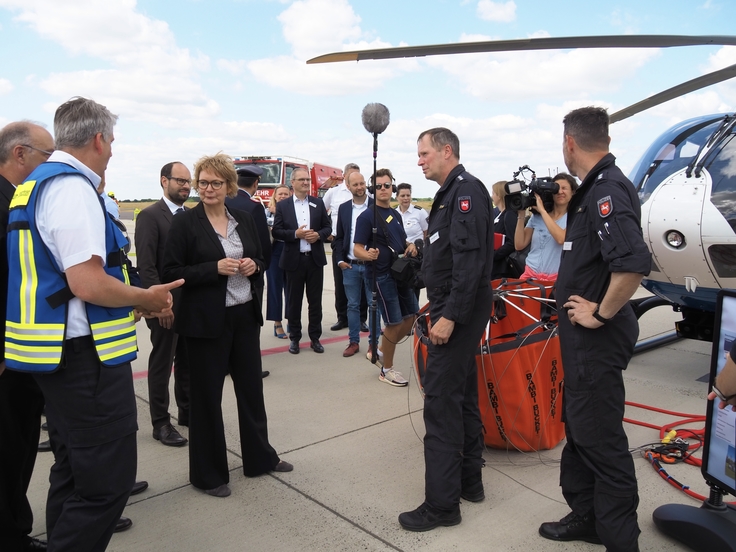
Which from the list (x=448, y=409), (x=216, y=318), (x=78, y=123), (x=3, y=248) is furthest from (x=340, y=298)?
(x=78, y=123)

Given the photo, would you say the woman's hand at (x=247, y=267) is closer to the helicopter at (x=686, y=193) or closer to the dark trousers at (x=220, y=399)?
the dark trousers at (x=220, y=399)

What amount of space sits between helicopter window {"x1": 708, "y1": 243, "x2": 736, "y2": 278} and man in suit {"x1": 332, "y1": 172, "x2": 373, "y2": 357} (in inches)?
126

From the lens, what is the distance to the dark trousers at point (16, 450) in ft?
8.30

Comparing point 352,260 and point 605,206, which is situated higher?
point 605,206

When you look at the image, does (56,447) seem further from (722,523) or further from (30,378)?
(722,523)

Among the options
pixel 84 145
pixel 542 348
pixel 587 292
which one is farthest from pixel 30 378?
pixel 542 348

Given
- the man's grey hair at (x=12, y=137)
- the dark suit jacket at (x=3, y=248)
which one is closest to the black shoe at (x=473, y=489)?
the dark suit jacket at (x=3, y=248)

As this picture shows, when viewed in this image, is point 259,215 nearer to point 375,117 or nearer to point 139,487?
point 375,117

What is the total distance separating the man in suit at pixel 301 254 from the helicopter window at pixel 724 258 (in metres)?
3.75

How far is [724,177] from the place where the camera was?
429cm

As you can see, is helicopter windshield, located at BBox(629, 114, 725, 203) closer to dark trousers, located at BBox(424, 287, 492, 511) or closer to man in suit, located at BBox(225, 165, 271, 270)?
dark trousers, located at BBox(424, 287, 492, 511)

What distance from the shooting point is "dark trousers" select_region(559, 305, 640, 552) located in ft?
8.00

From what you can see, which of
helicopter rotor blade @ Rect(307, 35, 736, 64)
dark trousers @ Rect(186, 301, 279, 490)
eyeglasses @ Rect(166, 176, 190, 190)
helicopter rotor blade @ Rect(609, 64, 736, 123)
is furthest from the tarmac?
helicopter rotor blade @ Rect(307, 35, 736, 64)

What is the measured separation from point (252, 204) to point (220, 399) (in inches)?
81.6
